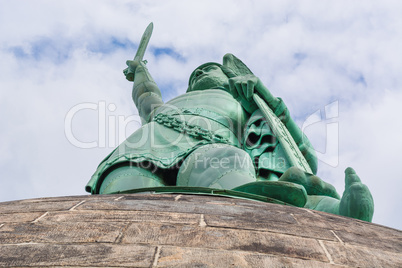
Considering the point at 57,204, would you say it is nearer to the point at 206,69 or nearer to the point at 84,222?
the point at 84,222

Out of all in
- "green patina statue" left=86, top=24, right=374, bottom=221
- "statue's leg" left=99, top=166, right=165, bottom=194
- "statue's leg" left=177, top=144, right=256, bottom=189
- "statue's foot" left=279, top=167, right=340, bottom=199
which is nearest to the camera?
"green patina statue" left=86, top=24, right=374, bottom=221

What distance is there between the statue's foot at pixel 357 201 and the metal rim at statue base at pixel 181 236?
31.5 inches

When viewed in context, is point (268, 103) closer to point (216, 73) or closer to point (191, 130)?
point (191, 130)

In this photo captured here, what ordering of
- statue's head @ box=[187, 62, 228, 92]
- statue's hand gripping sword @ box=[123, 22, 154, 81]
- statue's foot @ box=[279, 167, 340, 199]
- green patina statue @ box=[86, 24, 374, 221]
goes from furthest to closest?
statue's hand gripping sword @ box=[123, 22, 154, 81], statue's head @ box=[187, 62, 228, 92], statue's foot @ box=[279, 167, 340, 199], green patina statue @ box=[86, 24, 374, 221]

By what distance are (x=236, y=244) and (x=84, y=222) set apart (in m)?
0.67

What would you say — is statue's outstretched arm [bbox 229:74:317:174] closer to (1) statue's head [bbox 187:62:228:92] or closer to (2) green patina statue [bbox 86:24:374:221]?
(2) green patina statue [bbox 86:24:374:221]

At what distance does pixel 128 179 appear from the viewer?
227 inches

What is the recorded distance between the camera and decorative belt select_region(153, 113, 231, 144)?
6.64 meters

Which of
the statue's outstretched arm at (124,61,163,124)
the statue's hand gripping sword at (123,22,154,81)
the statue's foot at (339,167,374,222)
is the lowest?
the statue's foot at (339,167,374,222)

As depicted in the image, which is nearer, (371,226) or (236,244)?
(236,244)

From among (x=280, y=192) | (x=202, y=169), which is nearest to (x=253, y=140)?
(x=202, y=169)

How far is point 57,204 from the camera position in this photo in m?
2.94

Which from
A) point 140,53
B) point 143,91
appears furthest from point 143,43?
point 143,91

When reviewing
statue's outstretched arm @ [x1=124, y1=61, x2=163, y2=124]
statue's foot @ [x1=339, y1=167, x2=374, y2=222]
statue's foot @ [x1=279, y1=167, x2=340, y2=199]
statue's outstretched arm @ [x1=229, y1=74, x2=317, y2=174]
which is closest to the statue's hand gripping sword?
statue's outstretched arm @ [x1=124, y1=61, x2=163, y2=124]
